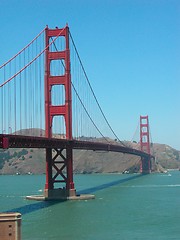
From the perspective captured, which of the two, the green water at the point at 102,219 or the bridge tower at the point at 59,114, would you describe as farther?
the bridge tower at the point at 59,114

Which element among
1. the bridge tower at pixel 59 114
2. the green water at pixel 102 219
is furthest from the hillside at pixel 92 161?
the green water at pixel 102 219

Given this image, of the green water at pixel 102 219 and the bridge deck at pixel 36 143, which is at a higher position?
the bridge deck at pixel 36 143

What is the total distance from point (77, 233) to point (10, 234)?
6416mm

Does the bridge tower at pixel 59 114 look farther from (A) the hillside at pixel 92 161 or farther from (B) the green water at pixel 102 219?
(A) the hillside at pixel 92 161

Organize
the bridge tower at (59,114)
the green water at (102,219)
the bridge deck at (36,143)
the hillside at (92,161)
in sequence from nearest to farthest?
the green water at (102,219), the bridge deck at (36,143), the bridge tower at (59,114), the hillside at (92,161)

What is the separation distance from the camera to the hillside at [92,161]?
400 feet

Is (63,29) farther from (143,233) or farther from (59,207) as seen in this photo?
(143,233)

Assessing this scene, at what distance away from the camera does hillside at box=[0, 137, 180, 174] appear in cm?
12200

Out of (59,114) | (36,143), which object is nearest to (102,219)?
(36,143)

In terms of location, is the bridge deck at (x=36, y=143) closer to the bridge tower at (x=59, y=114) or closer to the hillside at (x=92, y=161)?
the bridge tower at (x=59, y=114)

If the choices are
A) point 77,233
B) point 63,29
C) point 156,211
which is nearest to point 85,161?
point 63,29

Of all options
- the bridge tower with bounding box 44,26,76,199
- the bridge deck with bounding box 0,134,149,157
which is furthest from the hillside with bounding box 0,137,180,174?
the bridge tower with bounding box 44,26,76,199

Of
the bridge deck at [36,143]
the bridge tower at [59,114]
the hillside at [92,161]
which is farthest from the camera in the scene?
the hillside at [92,161]

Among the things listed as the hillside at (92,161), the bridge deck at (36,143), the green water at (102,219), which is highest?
the hillside at (92,161)
